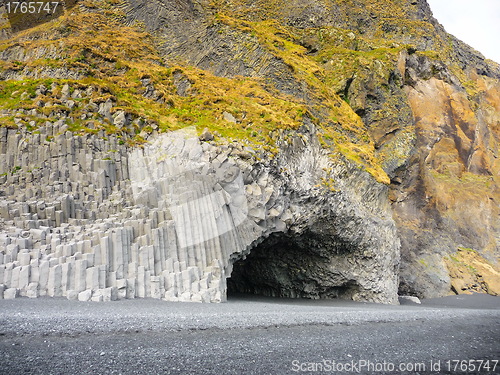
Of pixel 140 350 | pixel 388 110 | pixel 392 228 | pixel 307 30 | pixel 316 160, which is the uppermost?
pixel 307 30

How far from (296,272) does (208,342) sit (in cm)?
1470

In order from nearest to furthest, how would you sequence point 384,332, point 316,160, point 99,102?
point 384,332
point 99,102
point 316,160

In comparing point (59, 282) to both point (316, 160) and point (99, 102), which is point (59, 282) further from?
point (316, 160)

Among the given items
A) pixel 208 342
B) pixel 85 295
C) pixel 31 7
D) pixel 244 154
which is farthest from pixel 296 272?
pixel 31 7

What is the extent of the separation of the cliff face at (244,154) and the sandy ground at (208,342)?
9.98 feet

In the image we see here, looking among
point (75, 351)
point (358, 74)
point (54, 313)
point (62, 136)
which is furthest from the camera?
point (358, 74)

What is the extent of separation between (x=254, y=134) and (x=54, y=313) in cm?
1176

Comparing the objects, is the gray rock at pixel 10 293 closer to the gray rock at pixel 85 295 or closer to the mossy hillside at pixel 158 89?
the gray rock at pixel 85 295

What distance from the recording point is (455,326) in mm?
12188

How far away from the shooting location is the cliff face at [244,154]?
13.1 metres

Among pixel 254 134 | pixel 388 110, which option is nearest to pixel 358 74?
pixel 388 110

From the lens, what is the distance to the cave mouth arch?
67.2 feet
